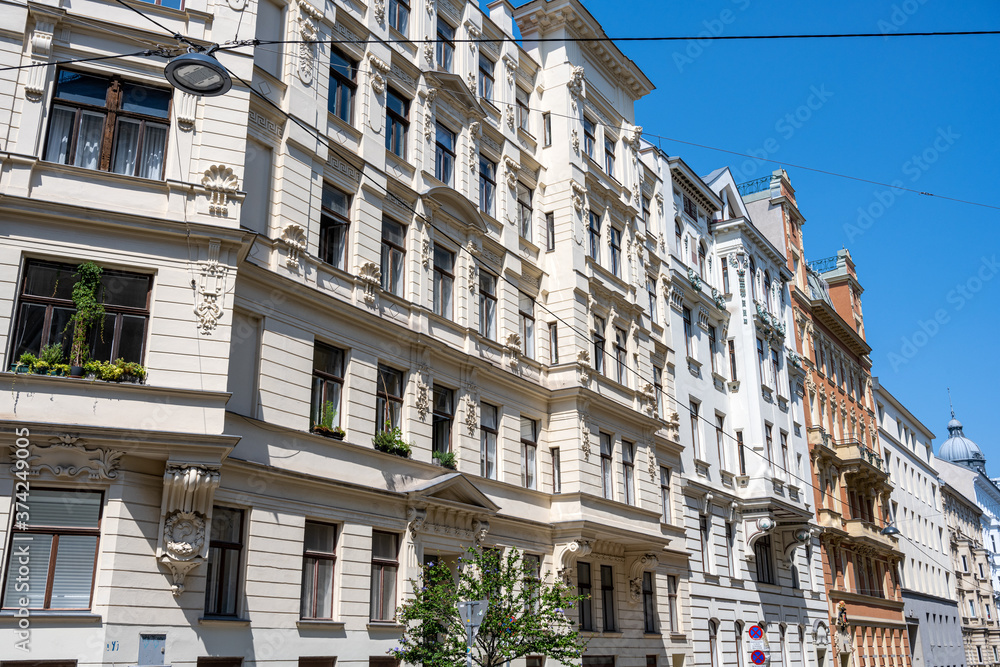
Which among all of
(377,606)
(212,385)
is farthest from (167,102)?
(377,606)

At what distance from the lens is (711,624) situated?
34719mm

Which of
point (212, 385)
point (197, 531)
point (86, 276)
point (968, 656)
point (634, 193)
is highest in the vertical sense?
point (634, 193)

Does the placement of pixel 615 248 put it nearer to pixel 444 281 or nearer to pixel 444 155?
pixel 444 155

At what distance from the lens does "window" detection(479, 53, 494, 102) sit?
2869 centimetres

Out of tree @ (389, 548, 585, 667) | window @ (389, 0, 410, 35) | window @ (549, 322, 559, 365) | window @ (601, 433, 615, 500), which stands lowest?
tree @ (389, 548, 585, 667)

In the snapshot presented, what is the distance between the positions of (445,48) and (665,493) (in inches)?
692

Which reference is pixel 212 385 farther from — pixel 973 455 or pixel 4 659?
pixel 973 455

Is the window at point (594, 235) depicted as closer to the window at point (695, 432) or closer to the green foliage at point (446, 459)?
the window at point (695, 432)

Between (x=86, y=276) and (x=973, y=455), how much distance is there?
143m

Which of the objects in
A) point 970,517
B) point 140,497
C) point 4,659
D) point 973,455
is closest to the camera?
point 4,659

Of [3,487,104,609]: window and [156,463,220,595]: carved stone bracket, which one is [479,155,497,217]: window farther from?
[3,487,104,609]: window

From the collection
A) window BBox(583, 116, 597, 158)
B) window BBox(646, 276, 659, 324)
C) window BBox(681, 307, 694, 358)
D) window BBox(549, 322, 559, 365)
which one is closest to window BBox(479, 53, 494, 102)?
window BBox(583, 116, 597, 158)

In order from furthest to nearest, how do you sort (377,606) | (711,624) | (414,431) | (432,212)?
(711,624) < (432,212) < (414,431) < (377,606)

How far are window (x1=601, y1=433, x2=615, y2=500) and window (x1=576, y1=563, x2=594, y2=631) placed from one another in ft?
8.00
